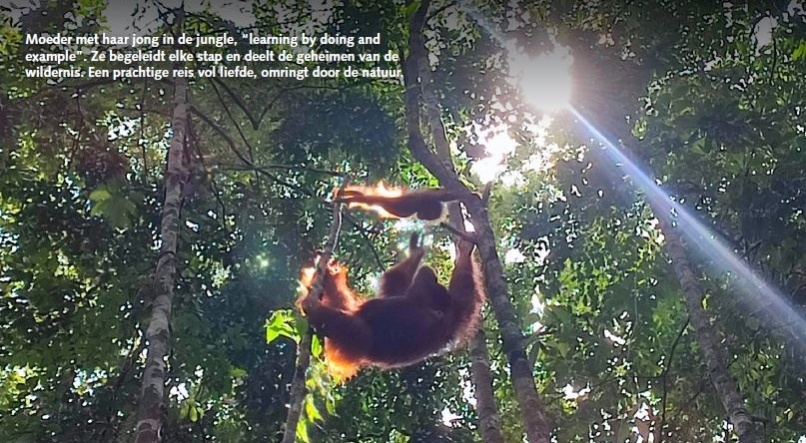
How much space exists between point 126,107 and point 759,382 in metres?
4.46

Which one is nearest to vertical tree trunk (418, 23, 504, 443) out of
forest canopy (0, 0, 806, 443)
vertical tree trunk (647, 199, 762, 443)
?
forest canopy (0, 0, 806, 443)

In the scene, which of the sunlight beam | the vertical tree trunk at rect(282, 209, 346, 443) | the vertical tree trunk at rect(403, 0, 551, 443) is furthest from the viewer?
the sunlight beam

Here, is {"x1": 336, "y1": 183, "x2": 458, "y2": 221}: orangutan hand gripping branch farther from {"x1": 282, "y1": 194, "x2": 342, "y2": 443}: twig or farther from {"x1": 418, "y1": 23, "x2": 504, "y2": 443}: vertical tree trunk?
{"x1": 282, "y1": 194, "x2": 342, "y2": 443}: twig

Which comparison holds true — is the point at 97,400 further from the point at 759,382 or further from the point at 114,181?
the point at 759,382

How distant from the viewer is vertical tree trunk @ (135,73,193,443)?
2.57 metres

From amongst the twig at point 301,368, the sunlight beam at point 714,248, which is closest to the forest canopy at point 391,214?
the sunlight beam at point 714,248

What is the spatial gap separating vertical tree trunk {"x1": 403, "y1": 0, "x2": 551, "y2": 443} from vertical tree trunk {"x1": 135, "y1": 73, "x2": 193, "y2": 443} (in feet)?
3.36

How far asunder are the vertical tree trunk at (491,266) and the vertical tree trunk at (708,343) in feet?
2.95

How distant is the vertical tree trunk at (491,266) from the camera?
101 inches

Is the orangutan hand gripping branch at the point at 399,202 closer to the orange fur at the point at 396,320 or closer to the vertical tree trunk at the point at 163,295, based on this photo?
the orange fur at the point at 396,320

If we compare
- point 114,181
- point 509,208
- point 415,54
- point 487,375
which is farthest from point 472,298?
point 509,208

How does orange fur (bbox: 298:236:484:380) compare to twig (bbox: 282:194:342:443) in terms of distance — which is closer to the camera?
twig (bbox: 282:194:342:443)

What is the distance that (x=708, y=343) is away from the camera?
3930 mm

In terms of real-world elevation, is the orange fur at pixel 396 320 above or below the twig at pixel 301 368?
above
